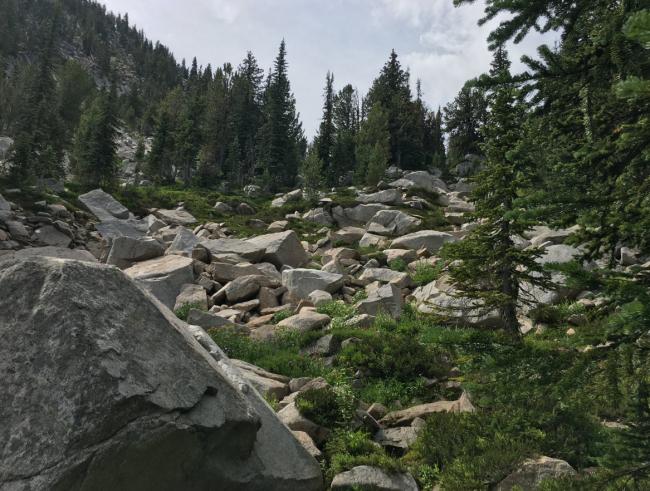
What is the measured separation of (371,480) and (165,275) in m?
13.8

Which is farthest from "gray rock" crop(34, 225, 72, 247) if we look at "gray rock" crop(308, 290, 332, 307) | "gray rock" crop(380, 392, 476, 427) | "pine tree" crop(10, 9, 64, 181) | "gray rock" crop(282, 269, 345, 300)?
"gray rock" crop(380, 392, 476, 427)

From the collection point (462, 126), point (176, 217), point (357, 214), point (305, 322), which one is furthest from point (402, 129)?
point (305, 322)

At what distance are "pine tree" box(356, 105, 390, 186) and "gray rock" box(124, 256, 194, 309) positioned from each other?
4822cm

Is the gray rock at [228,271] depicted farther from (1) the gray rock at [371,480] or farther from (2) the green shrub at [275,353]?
(1) the gray rock at [371,480]

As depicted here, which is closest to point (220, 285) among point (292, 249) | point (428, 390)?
point (292, 249)

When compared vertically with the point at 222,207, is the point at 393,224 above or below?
below

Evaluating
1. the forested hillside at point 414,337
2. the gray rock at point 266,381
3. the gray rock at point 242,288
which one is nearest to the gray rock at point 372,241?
the forested hillside at point 414,337

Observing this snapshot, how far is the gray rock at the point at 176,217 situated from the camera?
143 ft

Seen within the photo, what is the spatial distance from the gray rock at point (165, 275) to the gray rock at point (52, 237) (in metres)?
13.5

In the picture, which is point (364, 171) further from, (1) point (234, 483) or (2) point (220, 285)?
(1) point (234, 483)

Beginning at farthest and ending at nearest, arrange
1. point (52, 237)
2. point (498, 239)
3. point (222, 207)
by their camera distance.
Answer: point (222, 207), point (52, 237), point (498, 239)

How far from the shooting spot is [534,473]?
20.6ft

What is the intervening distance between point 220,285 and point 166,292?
7.88ft

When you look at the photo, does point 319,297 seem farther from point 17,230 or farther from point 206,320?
point 17,230
